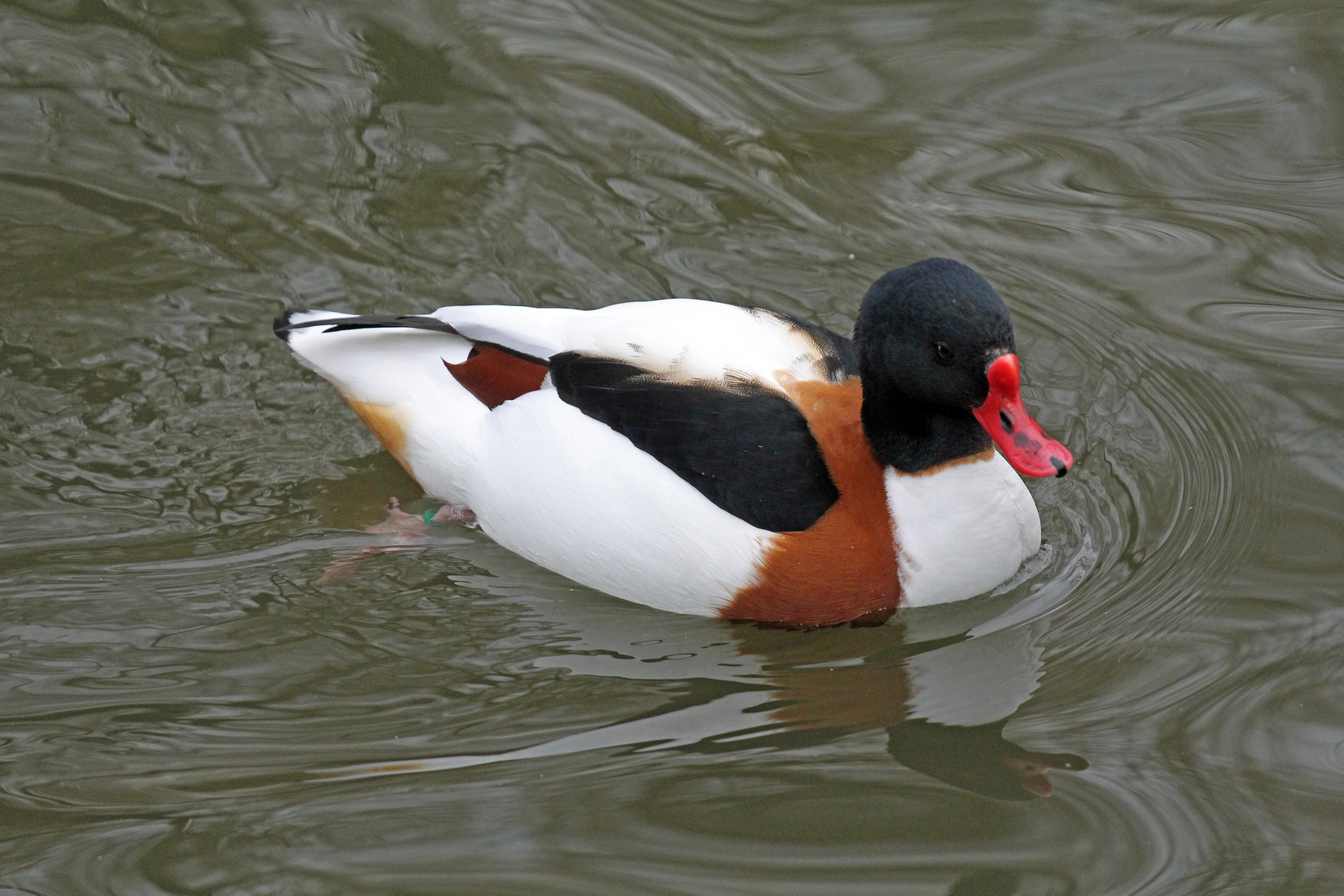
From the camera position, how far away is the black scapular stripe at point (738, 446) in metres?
4.59

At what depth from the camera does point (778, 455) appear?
4.62 meters

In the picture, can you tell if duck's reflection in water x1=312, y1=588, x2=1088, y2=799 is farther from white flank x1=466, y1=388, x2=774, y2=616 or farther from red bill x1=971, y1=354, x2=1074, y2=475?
red bill x1=971, y1=354, x2=1074, y2=475

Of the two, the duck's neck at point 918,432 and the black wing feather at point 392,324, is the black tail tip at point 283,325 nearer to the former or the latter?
the black wing feather at point 392,324

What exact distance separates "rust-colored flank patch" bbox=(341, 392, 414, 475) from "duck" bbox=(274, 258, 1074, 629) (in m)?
0.47

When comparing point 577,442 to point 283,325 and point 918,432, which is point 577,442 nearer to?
point 918,432

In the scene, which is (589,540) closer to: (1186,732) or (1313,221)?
(1186,732)

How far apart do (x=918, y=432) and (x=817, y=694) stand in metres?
0.90

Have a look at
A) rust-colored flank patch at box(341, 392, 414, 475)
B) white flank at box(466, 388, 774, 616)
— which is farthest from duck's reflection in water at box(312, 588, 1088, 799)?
rust-colored flank patch at box(341, 392, 414, 475)

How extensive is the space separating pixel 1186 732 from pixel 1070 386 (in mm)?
1982

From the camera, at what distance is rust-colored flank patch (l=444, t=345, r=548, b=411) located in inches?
201

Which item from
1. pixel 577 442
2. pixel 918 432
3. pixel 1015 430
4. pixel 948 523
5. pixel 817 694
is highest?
pixel 1015 430

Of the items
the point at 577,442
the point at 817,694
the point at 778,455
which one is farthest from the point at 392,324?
the point at 817,694

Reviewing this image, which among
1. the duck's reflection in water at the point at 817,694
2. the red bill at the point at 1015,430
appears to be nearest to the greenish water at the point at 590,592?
the duck's reflection in water at the point at 817,694

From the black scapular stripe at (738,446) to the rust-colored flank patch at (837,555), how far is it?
1.9 inches
